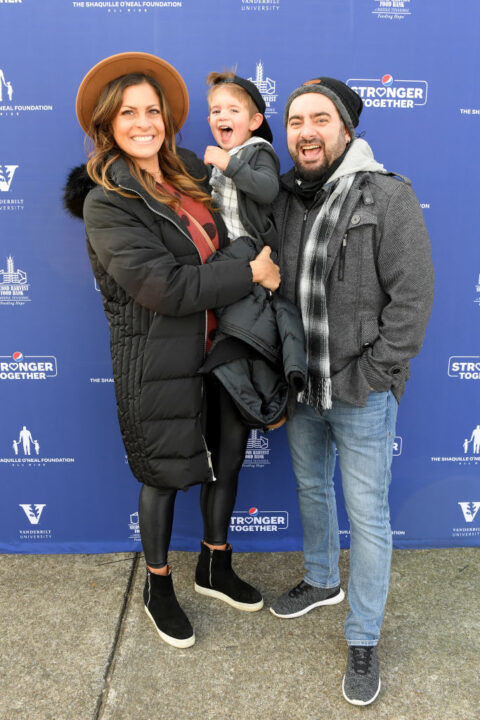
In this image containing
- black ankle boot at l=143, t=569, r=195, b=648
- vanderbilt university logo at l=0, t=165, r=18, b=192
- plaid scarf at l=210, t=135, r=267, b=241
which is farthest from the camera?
vanderbilt university logo at l=0, t=165, r=18, b=192

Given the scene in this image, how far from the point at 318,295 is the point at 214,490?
3.09 ft

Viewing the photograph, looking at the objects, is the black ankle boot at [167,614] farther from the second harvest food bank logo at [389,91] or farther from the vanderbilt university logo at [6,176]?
the second harvest food bank logo at [389,91]

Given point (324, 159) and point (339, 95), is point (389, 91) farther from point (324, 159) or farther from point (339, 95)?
point (324, 159)

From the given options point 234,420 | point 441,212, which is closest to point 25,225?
point 234,420

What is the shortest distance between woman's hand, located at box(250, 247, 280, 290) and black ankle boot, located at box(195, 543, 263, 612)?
1.19 m

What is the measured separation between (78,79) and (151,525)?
193 cm

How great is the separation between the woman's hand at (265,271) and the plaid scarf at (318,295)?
10 centimetres

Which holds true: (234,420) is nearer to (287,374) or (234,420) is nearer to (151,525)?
(287,374)

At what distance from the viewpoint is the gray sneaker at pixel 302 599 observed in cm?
248

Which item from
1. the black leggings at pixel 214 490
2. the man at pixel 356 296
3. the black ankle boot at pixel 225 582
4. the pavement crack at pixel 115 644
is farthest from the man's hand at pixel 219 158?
the pavement crack at pixel 115 644

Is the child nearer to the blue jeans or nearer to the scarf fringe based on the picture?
the scarf fringe

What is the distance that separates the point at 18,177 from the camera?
2.61 m

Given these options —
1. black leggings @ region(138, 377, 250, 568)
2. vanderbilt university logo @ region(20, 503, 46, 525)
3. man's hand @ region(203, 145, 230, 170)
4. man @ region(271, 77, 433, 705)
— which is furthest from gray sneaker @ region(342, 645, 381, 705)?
man's hand @ region(203, 145, 230, 170)

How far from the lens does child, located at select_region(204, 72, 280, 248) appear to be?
82.5 inches
